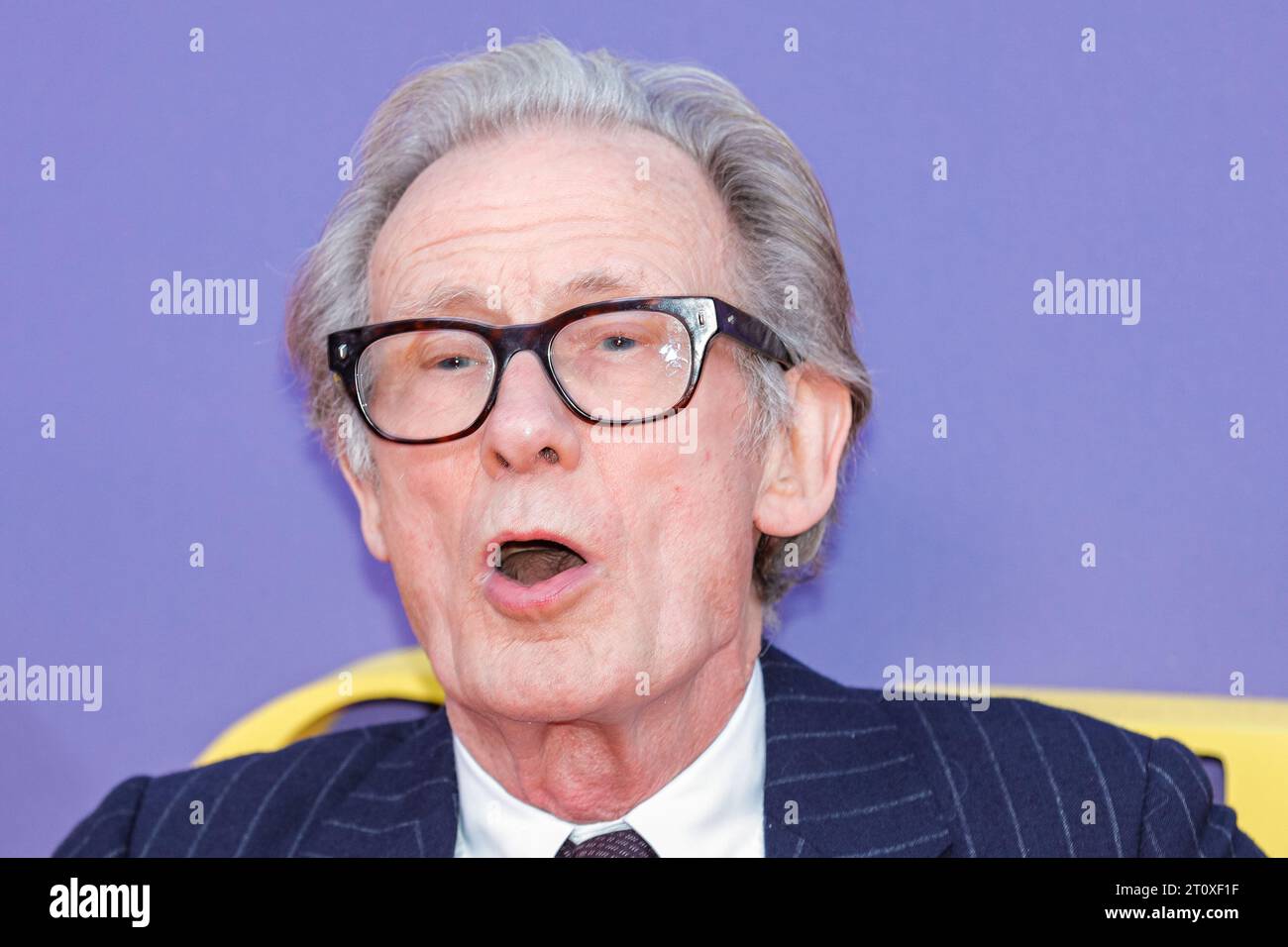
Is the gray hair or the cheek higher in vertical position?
the gray hair

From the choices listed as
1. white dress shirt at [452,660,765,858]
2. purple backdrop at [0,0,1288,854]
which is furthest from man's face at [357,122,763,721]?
purple backdrop at [0,0,1288,854]

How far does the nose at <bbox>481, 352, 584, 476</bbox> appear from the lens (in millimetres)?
1581

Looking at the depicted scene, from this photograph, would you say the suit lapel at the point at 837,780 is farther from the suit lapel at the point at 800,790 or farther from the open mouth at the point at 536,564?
the open mouth at the point at 536,564

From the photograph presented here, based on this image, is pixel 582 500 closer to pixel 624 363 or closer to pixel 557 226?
pixel 624 363

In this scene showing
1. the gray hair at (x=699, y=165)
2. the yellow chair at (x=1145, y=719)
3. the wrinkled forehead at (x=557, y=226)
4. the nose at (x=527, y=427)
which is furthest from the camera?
the yellow chair at (x=1145, y=719)

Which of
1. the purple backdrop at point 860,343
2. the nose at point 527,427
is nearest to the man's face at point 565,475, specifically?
the nose at point 527,427

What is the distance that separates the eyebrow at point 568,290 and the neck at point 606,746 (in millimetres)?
476

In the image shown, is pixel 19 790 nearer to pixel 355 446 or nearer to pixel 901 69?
pixel 355 446

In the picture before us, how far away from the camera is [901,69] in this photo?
81.0 inches

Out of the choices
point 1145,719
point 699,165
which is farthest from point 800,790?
A: point 699,165

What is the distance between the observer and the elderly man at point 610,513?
1636mm

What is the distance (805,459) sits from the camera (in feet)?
6.14

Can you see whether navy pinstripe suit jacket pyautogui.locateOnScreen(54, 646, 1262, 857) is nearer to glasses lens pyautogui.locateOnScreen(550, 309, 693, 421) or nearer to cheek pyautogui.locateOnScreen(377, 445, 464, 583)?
cheek pyautogui.locateOnScreen(377, 445, 464, 583)
